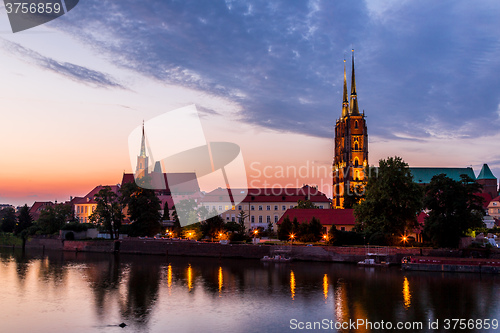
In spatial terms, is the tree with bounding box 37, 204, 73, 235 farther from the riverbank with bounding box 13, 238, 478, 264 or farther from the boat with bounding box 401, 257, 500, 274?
the boat with bounding box 401, 257, 500, 274

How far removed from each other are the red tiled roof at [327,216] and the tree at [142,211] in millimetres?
22170

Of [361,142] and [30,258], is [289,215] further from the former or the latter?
[361,142]

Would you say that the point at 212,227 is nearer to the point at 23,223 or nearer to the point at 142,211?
the point at 142,211

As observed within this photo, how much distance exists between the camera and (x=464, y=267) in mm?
49375

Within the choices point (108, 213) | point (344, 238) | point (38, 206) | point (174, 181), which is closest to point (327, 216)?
point (344, 238)

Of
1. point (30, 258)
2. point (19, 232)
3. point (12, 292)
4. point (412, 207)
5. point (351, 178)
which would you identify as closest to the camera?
point (12, 292)

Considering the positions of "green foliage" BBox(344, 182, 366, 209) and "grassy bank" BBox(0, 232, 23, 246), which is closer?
"grassy bank" BBox(0, 232, 23, 246)

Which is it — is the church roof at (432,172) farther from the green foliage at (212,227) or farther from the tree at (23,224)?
the tree at (23,224)

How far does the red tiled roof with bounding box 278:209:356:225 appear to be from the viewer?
2849 inches

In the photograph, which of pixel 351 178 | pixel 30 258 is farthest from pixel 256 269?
pixel 351 178

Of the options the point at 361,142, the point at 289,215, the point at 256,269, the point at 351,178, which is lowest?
the point at 256,269

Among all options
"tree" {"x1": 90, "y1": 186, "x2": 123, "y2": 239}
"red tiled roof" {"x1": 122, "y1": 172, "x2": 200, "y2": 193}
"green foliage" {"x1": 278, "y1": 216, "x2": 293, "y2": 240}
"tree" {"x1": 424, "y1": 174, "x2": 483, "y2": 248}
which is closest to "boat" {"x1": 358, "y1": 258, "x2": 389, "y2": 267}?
"tree" {"x1": 424, "y1": 174, "x2": 483, "y2": 248}

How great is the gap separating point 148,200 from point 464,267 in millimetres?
49524

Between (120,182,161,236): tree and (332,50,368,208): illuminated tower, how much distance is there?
63504 mm
